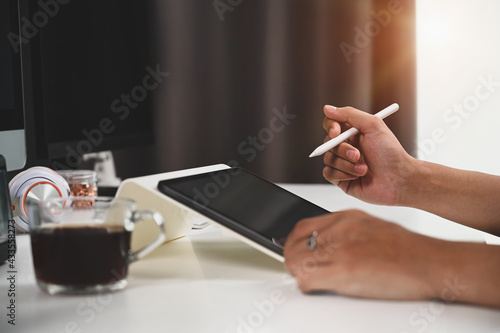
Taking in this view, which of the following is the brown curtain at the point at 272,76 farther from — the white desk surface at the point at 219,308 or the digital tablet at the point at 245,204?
the white desk surface at the point at 219,308

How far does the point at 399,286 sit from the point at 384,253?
0.04 meters

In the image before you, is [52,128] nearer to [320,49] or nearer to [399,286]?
[399,286]

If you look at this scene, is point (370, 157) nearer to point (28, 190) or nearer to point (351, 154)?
point (351, 154)

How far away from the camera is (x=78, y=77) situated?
146 centimetres

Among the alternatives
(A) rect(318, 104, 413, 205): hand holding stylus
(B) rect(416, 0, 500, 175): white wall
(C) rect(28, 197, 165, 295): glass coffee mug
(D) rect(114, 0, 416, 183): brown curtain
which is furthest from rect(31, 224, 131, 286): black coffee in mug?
(B) rect(416, 0, 500, 175): white wall

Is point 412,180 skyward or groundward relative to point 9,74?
groundward

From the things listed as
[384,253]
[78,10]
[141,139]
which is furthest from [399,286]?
[141,139]

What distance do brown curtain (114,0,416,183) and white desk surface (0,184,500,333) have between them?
1.44 metres

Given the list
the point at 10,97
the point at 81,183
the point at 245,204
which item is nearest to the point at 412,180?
the point at 245,204

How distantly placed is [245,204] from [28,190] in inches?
16.9

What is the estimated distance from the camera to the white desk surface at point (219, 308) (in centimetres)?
58

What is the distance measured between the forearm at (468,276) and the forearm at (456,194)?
1.42ft

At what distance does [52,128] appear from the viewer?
1371 millimetres

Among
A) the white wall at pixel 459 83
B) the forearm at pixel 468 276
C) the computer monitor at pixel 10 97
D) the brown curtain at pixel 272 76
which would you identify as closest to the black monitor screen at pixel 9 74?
the computer monitor at pixel 10 97
